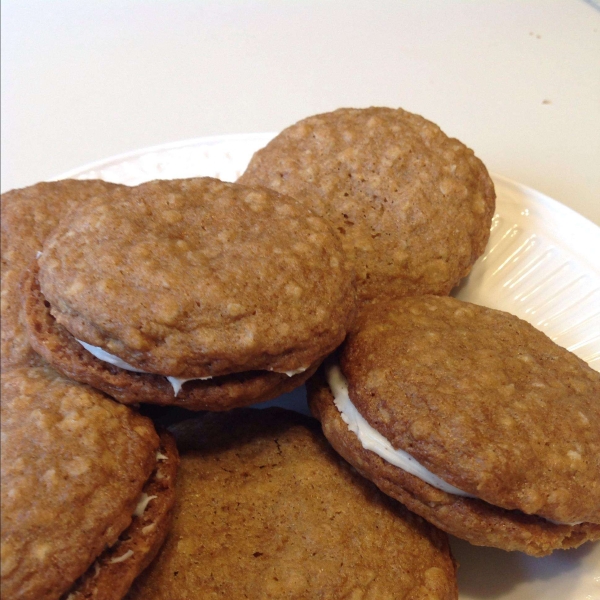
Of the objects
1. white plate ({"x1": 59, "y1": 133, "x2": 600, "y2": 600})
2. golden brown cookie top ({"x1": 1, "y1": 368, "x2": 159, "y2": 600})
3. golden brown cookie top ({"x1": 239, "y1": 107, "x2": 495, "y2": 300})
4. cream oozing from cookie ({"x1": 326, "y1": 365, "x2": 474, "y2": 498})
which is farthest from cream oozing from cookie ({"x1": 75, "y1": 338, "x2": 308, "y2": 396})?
white plate ({"x1": 59, "y1": 133, "x2": 600, "y2": 600})

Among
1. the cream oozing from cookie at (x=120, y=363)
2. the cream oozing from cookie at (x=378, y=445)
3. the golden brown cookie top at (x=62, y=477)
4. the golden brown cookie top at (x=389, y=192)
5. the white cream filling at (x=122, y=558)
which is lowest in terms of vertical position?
the white cream filling at (x=122, y=558)

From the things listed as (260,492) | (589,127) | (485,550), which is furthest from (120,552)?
(589,127)

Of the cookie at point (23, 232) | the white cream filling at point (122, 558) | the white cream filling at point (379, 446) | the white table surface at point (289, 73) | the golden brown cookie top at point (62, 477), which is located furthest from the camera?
the white table surface at point (289, 73)

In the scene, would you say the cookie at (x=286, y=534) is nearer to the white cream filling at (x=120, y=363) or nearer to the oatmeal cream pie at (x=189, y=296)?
the oatmeal cream pie at (x=189, y=296)

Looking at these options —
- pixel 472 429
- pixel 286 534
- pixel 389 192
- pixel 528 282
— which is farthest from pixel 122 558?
pixel 528 282

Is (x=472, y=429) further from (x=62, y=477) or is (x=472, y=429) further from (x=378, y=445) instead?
(x=62, y=477)

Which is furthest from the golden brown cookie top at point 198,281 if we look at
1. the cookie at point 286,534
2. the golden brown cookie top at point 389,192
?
the cookie at point 286,534

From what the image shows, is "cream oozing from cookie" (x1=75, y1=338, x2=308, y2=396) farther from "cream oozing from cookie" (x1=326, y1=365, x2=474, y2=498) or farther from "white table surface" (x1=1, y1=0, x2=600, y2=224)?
"white table surface" (x1=1, y1=0, x2=600, y2=224)
